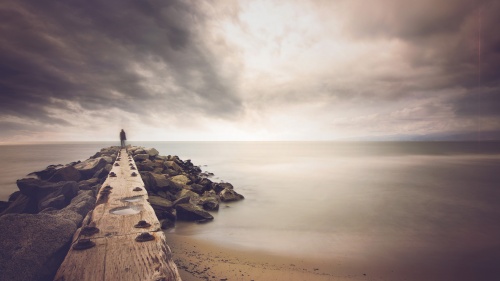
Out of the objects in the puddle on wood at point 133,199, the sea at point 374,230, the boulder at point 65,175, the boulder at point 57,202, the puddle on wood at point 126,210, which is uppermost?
the puddle on wood at point 133,199

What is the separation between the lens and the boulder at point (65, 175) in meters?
9.66

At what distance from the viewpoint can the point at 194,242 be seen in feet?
22.4

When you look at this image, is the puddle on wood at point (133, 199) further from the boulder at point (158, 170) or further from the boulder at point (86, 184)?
the boulder at point (158, 170)

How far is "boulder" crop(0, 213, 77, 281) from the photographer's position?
246cm

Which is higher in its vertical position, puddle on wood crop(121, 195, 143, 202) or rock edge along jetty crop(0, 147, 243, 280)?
puddle on wood crop(121, 195, 143, 202)

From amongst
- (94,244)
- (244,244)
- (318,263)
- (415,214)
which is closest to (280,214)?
(244,244)

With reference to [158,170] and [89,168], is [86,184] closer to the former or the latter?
[89,168]

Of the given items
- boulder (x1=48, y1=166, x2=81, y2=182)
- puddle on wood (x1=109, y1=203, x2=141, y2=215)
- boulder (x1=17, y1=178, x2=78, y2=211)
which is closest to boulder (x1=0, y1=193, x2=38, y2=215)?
boulder (x1=17, y1=178, x2=78, y2=211)

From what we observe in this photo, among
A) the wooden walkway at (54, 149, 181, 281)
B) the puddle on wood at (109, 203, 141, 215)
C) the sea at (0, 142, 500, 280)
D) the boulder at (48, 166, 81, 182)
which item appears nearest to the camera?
the wooden walkway at (54, 149, 181, 281)

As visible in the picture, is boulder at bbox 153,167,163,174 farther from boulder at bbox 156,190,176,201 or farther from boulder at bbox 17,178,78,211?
boulder at bbox 17,178,78,211

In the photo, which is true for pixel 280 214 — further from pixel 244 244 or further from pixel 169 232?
pixel 169 232

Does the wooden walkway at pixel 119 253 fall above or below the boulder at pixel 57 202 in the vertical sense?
above

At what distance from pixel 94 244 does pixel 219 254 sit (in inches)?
165

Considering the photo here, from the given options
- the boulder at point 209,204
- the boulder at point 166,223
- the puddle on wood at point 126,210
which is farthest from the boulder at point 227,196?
the puddle on wood at point 126,210
